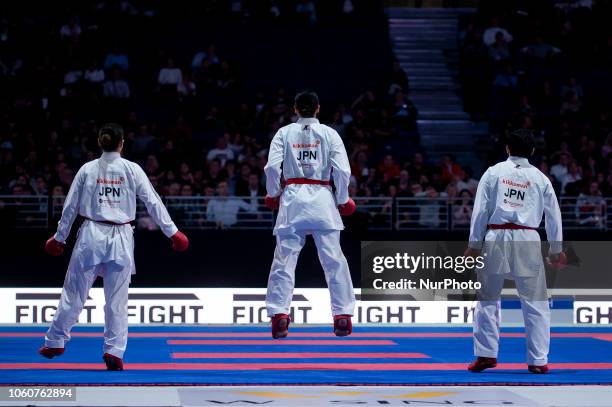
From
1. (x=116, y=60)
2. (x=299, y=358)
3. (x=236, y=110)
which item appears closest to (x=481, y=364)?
(x=299, y=358)

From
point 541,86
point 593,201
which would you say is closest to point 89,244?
point 593,201

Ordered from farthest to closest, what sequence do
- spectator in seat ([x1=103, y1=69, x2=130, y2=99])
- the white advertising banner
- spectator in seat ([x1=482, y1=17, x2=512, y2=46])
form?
1. spectator in seat ([x1=482, y1=17, x2=512, y2=46])
2. spectator in seat ([x1=103, y1=69, x2=130, y2=99])
3. the white advertising banner

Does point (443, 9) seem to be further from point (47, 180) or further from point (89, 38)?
point (47, 180)

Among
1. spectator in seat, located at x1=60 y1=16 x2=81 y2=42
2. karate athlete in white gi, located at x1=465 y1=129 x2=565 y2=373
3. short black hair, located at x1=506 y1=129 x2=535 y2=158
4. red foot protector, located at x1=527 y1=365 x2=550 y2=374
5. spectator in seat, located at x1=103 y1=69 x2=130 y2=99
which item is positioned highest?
spectator in seat, located at x1=60 y1=16 x2=81 y2=42

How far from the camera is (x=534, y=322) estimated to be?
8.57 meters

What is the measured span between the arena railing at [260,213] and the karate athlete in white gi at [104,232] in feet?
17.9

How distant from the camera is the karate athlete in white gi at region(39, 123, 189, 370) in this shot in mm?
8500

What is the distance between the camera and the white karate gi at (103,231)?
8500 millimetres

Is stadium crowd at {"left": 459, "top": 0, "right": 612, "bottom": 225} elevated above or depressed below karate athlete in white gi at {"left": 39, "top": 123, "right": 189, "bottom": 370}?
above

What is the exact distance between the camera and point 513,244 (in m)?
8.62

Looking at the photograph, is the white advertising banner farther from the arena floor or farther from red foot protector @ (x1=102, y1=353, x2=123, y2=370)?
red foot protector @ (x1=102, y1=353, x2=123, y2=370)

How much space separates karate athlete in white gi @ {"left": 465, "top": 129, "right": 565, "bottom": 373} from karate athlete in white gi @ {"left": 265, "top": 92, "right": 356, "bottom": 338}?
996mm

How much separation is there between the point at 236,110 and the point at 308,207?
9.23 metres

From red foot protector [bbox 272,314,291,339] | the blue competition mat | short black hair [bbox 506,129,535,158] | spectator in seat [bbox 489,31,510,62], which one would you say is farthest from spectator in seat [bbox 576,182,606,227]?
red foot protector [bbox 272,314,291,339]
